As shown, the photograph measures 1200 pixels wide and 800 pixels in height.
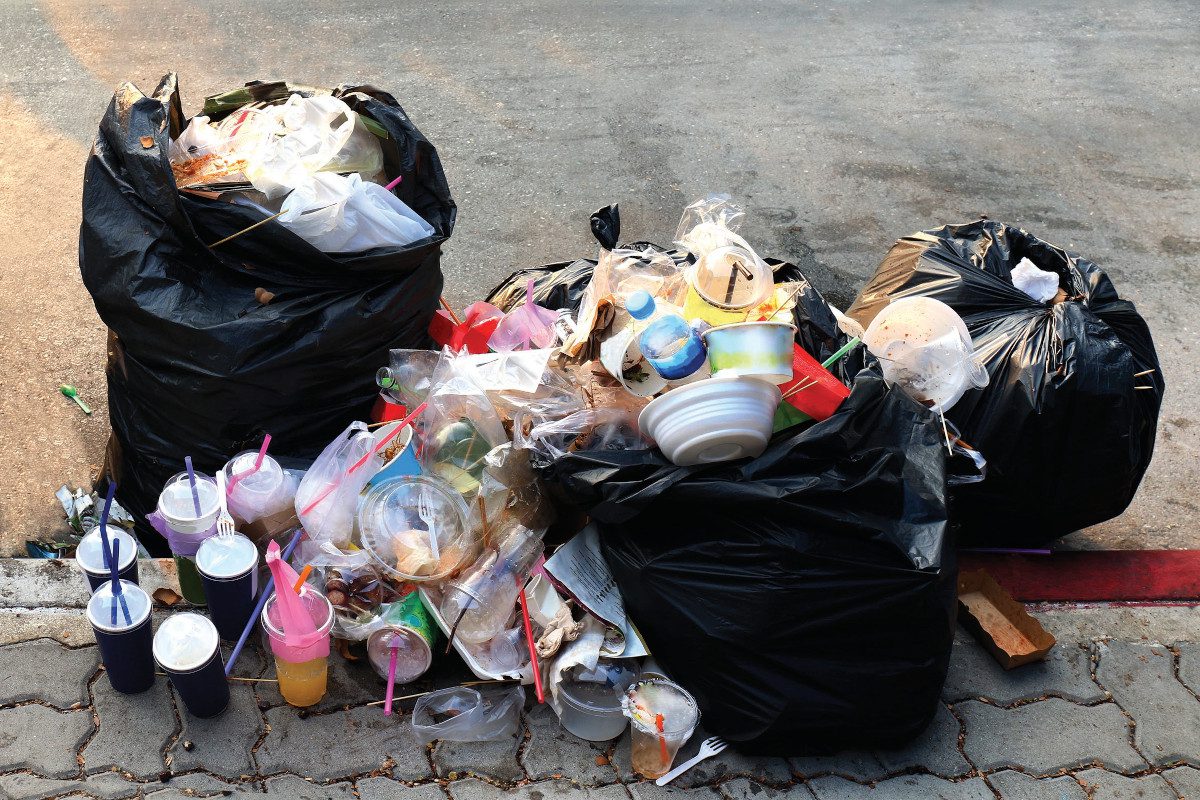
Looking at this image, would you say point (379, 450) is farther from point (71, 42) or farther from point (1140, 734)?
point (71, 42)

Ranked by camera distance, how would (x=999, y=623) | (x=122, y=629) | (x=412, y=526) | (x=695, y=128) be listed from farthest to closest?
1. (x=695, y=128)
2. (x=999, y=623)
3. (x=412, y=526)
4. (x=122, y=629)

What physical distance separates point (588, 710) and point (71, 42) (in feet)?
13.4

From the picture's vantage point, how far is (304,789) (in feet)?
6.38

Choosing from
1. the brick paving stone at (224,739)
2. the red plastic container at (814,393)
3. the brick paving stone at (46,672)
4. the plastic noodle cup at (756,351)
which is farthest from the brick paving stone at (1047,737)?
the brick paving stone at (46,672)

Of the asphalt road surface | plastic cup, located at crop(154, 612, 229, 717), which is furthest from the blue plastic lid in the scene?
the asphalt road surface

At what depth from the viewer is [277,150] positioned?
8.01 feet

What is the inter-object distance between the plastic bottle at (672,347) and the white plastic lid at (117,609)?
3.54 feet

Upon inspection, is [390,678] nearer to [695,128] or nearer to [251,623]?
[251,623]

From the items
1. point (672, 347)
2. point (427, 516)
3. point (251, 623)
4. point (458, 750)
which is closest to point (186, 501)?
point (251, 623)

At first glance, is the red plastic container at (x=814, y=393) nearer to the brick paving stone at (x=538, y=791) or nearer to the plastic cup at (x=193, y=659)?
the brick paving stone at (x=538, y=791)

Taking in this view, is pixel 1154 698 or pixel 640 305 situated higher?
pixel 640 305

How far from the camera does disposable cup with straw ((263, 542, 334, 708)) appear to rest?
1964mm

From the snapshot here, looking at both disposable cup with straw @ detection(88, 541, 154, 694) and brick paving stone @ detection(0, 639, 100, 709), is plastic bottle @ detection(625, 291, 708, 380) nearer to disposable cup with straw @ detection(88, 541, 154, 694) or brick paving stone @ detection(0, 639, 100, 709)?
disposable cup with straw @ detection(88, 541, 154, 694)

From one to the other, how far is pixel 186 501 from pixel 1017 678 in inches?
72.9
